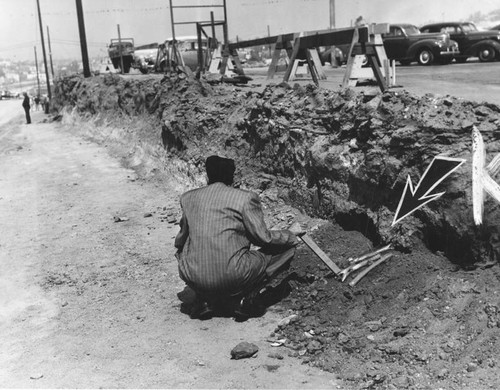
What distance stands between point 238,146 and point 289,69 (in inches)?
102

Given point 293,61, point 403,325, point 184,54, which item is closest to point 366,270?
point 403,325

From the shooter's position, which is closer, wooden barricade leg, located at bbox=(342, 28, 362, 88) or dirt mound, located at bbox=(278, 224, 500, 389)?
dirt mound, located at bbox=(278, 224, 500, 389)

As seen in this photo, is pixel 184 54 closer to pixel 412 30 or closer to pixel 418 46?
pixel 412 30

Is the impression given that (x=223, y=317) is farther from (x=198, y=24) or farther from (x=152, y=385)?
(x=198, y=24)

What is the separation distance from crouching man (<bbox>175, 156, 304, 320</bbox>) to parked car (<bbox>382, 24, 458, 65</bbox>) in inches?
706

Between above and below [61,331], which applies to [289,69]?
above

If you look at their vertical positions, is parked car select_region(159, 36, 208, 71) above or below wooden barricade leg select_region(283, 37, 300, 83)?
above

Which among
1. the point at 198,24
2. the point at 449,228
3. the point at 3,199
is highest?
the point at 198,24

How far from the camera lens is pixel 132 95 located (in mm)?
17328

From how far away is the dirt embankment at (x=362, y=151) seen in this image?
16.3ft

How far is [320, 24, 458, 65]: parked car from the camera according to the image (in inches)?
841

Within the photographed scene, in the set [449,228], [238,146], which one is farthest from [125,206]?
[449,228]

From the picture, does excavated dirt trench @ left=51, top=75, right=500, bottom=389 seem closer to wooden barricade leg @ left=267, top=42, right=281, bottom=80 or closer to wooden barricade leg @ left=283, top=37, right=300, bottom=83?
wooden barricade leg @ left=283, top=37, right=300, bottom=83

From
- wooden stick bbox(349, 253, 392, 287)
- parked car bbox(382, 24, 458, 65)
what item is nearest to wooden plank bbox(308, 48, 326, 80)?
wooden stick bbox(349, 253, 392, 287)
